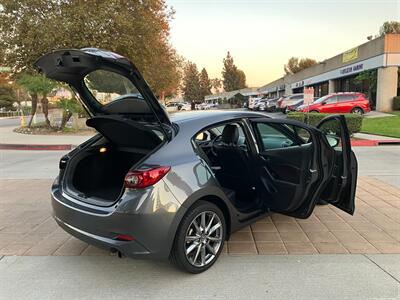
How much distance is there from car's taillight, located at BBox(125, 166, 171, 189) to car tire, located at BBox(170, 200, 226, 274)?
1.57 feet

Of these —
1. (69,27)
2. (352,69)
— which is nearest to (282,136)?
(69,27)

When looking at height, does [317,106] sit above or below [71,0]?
below

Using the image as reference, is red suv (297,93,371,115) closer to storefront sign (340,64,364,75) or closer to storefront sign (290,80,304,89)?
storefront sign (340,64,364,75)

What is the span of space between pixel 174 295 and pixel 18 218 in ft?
10.5

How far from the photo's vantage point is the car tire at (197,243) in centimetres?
332

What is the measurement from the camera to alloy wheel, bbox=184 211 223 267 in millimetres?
3432

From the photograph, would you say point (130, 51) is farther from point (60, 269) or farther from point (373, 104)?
point (373, 104)

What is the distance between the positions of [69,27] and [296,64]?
78.0 metres

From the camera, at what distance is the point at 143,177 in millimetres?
3107

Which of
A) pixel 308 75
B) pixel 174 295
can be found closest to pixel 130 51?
pixel 174 295

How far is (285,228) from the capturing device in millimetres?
4672

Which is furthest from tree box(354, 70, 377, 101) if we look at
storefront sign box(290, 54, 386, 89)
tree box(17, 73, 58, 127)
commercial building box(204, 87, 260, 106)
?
commercial building box(204, 87, 260, 106)

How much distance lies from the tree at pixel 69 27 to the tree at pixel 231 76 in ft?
297

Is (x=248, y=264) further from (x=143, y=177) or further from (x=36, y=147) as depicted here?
(x=36, y=147)
